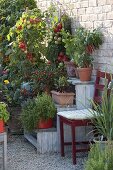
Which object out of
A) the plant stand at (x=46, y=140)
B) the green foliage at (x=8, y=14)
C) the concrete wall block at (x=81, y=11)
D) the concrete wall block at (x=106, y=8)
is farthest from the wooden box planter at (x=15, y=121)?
the concrete wall block at (x=106, y=8)

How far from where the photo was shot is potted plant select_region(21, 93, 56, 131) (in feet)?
17.5

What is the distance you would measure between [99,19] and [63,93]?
1.02 meters

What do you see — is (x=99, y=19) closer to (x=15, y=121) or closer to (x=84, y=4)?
(x=84, y=4)

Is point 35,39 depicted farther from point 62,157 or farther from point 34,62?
point 62,157

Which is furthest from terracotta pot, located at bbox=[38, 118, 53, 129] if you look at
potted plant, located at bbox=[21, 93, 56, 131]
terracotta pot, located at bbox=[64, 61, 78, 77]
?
terracotta pot, located at bbox=[64, 61, 78, 77]

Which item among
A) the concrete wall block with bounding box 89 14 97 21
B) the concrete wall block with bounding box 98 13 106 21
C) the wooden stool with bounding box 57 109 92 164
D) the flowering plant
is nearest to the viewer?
the wooden stool with bounding box 57 109 92 164

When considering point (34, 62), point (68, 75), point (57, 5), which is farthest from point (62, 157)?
point (57, 5)

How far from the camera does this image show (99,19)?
5.45 m

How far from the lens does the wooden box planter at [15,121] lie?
622 centimetres

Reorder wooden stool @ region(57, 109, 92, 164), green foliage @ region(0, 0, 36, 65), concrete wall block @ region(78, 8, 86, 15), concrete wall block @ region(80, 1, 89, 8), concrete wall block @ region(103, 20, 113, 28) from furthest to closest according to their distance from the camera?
1. green foliage @ region(0, 0, 36, 65)
2. concrete wall block @ region(78, 8, 86, 15)
3. concrete wall block @ region(80, 1, 89, 8)
4. concrete wall block @ region(103, 20, 113, 28)
5. wooden stool @ region(57, 109, 92, 164)

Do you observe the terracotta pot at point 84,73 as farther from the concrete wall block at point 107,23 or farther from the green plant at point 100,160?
the green plant at point 100,160

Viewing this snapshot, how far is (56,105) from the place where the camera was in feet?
18.2

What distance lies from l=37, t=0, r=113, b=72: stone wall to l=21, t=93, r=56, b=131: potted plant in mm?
796

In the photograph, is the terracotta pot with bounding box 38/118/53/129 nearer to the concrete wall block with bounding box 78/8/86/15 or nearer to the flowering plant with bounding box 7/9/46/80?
the flowering plant with bounding box 7/9/46/80
